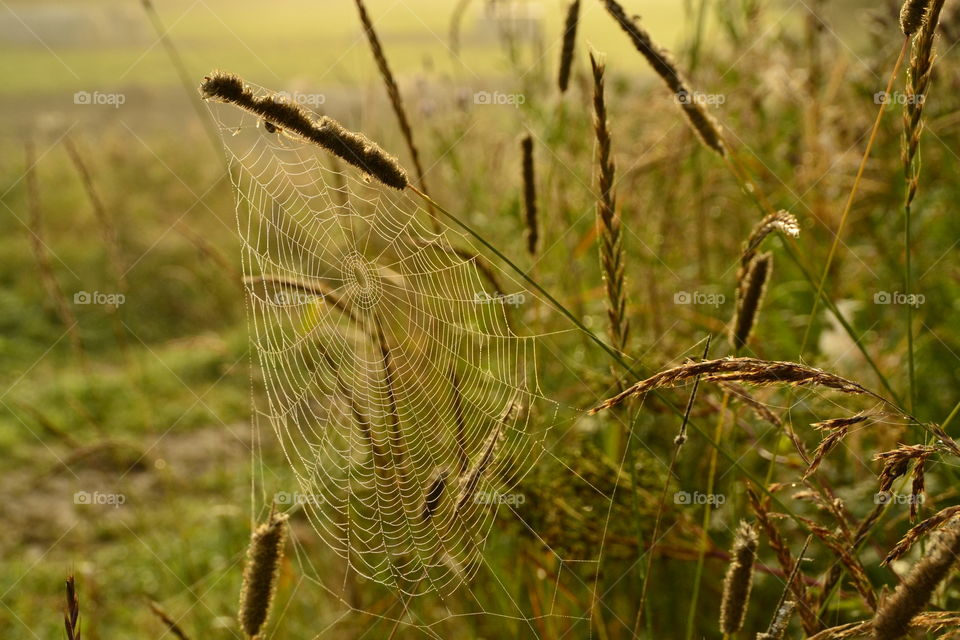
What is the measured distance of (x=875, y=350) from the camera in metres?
2.36

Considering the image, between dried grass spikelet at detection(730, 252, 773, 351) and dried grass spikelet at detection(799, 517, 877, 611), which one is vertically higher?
dried grass spikelet at detection(730, 252, 773, 351)

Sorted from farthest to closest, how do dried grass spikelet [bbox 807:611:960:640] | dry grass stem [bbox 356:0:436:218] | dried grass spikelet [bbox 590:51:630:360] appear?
dry grass stem [bbox 356:0:436:218], dried grass spikelet [bbox 590:51:630:360], dried grass spikelet [bbox 807:611:960:640]

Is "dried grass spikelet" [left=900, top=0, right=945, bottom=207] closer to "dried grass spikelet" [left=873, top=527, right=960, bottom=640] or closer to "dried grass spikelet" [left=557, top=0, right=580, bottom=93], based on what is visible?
"dried grass spikelet" [left=873, top=527, right=960, bottom=640]

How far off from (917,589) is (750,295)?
664mm

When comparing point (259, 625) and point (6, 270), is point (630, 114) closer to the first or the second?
point (259, 625)

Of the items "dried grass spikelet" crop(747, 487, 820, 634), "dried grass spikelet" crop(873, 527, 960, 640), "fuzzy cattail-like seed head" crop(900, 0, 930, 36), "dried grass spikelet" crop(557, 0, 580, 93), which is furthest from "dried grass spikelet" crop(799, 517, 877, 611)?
"dried grass spikelet" crop(557, 0, 580, 93)

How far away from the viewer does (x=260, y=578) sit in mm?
1056

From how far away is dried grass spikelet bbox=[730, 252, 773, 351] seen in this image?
1.26 m

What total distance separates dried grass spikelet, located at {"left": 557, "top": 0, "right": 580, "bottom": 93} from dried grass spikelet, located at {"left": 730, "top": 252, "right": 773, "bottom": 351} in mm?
699

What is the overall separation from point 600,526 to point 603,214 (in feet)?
2.55

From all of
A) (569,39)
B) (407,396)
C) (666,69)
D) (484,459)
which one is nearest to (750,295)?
(666,69)

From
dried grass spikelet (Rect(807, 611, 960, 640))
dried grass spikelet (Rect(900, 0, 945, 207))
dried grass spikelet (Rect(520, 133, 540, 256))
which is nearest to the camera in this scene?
dried grass spikelet (Rect(807, 611, 960, 640))

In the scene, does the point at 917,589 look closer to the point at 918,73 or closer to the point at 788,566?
the point at 788,566

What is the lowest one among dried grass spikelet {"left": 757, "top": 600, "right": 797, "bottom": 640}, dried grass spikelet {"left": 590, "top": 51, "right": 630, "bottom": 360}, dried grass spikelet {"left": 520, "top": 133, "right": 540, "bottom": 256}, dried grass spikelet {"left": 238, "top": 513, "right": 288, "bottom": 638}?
dried grass spikelet {"left": 757, "top": 600, "right": 797, "bottom": 640}
